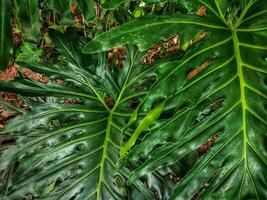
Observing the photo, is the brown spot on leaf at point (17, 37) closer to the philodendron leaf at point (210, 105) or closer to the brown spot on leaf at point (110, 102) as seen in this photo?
the brown spot on leaf at point (110, 102)

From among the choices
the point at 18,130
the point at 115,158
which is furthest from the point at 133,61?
the point at 18,130

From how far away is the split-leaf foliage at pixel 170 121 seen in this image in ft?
3.09

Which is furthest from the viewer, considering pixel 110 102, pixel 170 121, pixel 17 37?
pixel 17 37

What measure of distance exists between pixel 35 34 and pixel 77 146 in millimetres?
423

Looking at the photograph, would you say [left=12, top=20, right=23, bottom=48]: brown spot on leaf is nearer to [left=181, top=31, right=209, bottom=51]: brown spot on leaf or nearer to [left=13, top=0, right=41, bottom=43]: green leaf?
[left=181, top=31, right=209, bottom=51]: brown spot on leaf

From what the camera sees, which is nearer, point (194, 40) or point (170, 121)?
point (170, 121)

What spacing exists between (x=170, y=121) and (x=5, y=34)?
54 cm

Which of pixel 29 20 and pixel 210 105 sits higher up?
pixel 29 20

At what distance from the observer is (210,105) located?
0.97 metres

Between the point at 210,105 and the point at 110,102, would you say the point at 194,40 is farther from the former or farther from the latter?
the point at 210,105

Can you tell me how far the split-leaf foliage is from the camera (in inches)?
37.0

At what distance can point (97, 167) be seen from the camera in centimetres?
129

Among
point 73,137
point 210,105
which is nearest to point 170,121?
point 210,105

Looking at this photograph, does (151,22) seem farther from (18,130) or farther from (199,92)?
(18,130)
